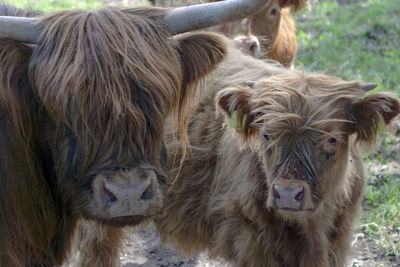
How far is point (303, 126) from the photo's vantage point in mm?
3373

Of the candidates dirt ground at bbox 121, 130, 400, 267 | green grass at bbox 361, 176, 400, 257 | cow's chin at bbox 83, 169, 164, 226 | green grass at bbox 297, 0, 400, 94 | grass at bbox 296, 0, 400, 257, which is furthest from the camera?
green grass at bbox 297, 0, 400, 94

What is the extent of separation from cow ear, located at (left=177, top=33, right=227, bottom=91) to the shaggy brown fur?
0.08ft

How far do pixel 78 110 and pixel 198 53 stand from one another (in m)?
0.74

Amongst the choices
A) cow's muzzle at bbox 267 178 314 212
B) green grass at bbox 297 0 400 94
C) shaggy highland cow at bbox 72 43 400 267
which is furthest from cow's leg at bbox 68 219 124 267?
green grass at bbox 297 0 400 94

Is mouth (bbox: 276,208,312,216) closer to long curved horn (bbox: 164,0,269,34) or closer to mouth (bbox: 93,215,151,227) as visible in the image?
mouth (bbox: 93,215,151,227)

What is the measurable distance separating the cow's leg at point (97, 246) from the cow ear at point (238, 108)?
128 centimetres

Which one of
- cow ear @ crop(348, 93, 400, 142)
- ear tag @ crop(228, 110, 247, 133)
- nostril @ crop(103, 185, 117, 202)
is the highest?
cow ear @ crop(348, 93, 400, 142)

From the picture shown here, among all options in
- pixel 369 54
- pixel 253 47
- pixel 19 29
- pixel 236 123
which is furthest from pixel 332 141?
pixel 369 54

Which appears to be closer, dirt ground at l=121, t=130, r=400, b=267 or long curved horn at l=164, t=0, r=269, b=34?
long curved horn at l=164, t=0, r=269, b=34

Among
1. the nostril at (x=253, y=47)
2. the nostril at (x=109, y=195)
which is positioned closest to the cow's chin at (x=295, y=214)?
the nostril at (x=109, y=195)

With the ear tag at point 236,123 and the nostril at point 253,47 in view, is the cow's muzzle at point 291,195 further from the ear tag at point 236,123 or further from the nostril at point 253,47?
the nostril at point 253,47

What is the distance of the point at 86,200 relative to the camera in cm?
280

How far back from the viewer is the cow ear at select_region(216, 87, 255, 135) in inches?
142

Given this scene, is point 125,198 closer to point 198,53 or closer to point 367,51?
point 198,53
